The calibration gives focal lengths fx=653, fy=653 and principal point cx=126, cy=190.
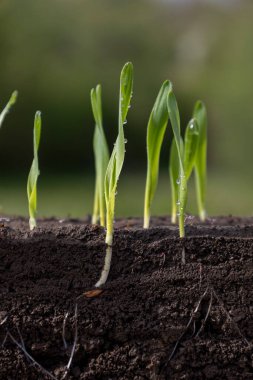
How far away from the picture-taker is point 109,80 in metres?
8.64

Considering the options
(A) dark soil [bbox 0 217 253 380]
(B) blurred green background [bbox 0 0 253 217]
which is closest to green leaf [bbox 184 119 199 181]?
(A) dark soil [bbox 0 217 253 380]

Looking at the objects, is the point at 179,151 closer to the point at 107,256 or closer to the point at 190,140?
the point at 190,140

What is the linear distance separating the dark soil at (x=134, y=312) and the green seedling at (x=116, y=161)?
1 centimetres

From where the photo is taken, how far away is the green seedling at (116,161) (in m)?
0.90

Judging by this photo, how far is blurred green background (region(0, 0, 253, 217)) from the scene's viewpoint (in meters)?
7.25

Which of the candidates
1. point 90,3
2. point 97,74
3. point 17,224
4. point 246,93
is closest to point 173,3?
point 90,3

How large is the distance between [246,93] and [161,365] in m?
6.16

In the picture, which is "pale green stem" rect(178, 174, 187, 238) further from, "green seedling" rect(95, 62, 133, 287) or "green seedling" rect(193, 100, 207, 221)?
"green seedling" rect(193, 100, 207, 221)

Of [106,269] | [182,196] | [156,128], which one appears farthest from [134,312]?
[156,128]

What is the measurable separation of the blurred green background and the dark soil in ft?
19.0

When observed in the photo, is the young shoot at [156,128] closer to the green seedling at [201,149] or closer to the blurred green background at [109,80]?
the green seedling at [201,149]

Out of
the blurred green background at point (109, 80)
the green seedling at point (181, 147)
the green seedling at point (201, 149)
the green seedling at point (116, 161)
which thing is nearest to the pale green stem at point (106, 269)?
the green seedling at point (116, 161)

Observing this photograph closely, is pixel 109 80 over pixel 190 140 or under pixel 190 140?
over

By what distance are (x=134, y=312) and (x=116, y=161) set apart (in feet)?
0.69
